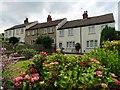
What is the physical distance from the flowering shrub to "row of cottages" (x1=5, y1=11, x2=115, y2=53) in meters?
29.9

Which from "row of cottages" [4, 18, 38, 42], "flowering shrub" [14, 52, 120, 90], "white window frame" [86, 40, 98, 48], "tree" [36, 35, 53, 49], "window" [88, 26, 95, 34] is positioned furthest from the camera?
"row of cottages" [4, 18, 38, 42]

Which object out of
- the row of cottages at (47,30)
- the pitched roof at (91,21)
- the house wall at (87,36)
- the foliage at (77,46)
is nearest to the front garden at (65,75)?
the pitched roof at (91,21)

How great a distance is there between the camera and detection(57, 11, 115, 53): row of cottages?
3631cm

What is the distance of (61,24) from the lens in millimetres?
44875

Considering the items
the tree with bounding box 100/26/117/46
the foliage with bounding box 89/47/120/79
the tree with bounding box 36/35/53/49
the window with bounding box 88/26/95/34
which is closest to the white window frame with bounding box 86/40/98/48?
the window with bounding box 88/26/95/34

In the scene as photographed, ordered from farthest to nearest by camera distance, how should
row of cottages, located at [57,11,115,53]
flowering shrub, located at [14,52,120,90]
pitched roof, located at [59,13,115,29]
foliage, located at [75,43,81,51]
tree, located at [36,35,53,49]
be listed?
tree, located at [36,35,53,49] → foliage, located at [75,43,81,51] → row of cottages, located at [57,11,115,53] → pitched roof, located at [59,13,115,29] → flowering shrub, located at [14,52,120,90]

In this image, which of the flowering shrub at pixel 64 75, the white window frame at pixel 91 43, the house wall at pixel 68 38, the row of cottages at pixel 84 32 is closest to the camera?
the flowering shrub at pixel 64 75

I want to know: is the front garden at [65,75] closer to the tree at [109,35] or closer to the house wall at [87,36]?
the tree at [109,35]

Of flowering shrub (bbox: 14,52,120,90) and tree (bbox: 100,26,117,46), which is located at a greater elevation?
tree (bbox: 100,26,117,46)

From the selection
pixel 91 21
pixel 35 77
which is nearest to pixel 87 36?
pixel 91 21

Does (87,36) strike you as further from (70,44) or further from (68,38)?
(68,38)

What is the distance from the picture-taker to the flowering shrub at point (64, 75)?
4.10 m

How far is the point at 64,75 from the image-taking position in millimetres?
4223

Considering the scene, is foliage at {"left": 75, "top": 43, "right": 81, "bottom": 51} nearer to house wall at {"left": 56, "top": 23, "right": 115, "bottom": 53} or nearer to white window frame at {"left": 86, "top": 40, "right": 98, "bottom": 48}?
house wall at {"left": 56, "top": 23, "right": 115, "bottom": 53}
